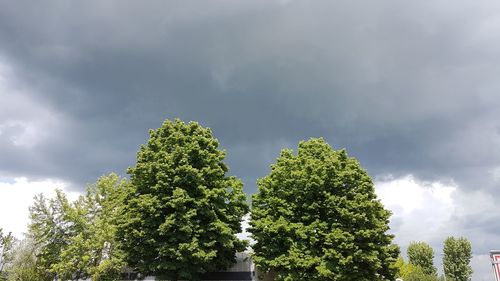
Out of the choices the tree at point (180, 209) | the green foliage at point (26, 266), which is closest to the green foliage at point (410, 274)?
the tree at point (180, 209)

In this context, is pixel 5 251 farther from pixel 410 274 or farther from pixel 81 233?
pixel 410 274

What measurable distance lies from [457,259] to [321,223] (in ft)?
227

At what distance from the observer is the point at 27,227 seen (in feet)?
159

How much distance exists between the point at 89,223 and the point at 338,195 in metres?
29.8

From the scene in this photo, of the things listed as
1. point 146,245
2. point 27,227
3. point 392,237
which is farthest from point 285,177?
point 27,227

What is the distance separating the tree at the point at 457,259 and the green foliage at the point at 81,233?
74103mm

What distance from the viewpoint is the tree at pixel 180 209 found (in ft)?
105

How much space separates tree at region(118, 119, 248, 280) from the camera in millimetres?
31984

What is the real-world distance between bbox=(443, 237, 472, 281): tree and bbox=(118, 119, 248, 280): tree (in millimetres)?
68500

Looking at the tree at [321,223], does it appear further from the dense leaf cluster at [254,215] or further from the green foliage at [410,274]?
the green foliage at [410,274]

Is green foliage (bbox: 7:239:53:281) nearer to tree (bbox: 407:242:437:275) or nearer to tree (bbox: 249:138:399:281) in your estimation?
tree (bbox: 249:138:399:281)

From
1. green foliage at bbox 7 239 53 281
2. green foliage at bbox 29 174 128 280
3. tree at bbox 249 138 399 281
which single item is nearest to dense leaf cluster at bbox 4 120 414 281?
tree at bbox 249 138 399 281

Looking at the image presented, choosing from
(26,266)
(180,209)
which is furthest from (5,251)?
(180,209)

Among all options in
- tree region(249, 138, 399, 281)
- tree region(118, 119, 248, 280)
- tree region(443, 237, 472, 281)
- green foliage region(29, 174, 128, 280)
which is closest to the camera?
tree region(249, 138, 399, 281)
